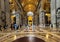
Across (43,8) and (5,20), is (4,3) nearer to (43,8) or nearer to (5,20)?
(5,20)

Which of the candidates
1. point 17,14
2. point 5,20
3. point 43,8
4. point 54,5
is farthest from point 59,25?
point 17,14

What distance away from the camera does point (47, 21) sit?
48.1 metres

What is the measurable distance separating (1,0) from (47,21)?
1171 inches

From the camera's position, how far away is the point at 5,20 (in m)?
20.5

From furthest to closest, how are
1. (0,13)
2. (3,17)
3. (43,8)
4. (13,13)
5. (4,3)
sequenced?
1. (13,13)
2. (43,8)
3. (4,3)
4. (3,17)
5. (0,13)

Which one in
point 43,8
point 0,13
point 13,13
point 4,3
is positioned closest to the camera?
point 0,13

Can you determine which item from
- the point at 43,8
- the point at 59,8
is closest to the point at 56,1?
the point at 59,8

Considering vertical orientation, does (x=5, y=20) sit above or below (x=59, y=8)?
below

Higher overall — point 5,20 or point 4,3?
point 4,3

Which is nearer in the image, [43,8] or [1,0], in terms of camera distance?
[1,0]

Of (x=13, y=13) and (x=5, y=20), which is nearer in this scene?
(x=5, y=20)

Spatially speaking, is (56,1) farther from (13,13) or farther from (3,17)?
(13,13)

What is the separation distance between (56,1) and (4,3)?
7.54 metres

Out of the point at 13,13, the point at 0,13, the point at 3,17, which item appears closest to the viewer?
the point at 0,13
